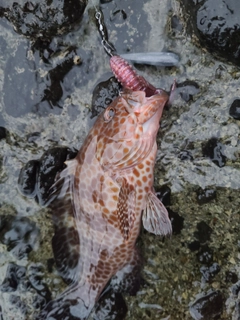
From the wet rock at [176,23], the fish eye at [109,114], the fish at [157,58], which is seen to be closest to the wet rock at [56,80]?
the fish at [157,58]

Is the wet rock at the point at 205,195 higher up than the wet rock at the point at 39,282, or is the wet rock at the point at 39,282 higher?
the wet rock at the point at 205,195

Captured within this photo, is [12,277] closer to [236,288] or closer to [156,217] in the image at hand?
[156,217]

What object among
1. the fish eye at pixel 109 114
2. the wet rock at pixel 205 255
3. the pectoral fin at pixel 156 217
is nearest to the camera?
the fish eye at pixel 109 114

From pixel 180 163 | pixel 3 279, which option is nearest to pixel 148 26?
pixel 180 163

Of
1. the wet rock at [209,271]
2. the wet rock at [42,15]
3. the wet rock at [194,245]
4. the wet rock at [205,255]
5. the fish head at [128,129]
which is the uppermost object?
the wet rock at [42,15]

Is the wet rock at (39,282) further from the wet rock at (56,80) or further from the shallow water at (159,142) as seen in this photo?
the wet rock at (56,80)

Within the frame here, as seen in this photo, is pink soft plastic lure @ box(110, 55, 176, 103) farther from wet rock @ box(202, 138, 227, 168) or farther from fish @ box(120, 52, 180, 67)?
wet rock @ box(202, 138, 227, 168)

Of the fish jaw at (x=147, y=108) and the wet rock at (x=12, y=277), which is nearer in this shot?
the fish jaw at (x=147, y=108)

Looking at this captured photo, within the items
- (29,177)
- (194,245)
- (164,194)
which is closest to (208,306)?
(194,245)
